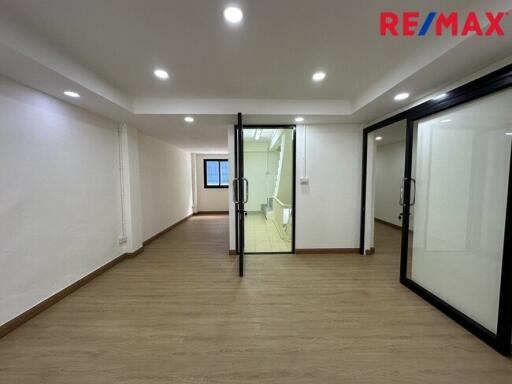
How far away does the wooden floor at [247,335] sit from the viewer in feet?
4.71

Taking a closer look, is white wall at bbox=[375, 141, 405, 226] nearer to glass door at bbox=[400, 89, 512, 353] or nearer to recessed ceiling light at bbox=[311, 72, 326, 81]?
glass door at bbox=[400, 89, 512, 353]

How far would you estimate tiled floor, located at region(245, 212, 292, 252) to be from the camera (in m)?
4.01

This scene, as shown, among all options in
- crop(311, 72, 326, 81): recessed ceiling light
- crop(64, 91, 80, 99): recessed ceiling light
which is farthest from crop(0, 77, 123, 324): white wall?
crop(311, 72, 326, 81): recessed ceiling light

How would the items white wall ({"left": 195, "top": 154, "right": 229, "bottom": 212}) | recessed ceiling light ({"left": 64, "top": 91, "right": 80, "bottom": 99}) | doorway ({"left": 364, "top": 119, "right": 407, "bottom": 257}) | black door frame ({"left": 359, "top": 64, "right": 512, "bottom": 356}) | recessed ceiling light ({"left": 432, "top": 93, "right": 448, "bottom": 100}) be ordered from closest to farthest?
black door frame ({"left": 359, "top": 64, "right": 512, "bottom": 356}), recessed ceiling light ({"left": 432, "top": 93, "right": 448, "bottom": 100}), recessed ceiling light ({"left": 64, "top": 91, "right": 80, "bottom": 99}), doorway ({"left": 364, "top": 119, "right": 407, "bottom": 257}), white wall ({"left": 195, "top": 154, "right": 229, "bottom": 212})

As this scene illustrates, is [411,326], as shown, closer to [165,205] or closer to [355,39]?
[355,39]

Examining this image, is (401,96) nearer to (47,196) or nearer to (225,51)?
(225,51)

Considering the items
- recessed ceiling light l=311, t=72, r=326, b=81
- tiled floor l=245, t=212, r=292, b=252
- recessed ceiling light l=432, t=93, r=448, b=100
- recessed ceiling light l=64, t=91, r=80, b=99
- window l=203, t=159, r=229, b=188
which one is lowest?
tiled floor l=245, t=212, r=292, b=252

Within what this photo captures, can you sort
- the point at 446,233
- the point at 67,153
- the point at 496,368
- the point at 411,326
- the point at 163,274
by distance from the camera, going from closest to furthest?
the point at 496,368 < the point at 411,326 < the point at 446,233 < the point at 67,153 < the point at 163,274

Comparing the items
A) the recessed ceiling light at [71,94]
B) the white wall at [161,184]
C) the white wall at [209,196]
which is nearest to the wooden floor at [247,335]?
the white wall at [161,184]

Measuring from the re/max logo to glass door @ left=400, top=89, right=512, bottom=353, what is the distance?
606 mm

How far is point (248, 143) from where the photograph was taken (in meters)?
6.68

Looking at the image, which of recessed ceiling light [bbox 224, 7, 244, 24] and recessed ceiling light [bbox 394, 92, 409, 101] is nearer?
recessed ceiling light [bbox 224, 7, 244, 24]

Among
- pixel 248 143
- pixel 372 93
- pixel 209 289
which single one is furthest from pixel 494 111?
pixel 248 143

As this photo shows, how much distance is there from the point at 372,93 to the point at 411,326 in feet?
8.15
